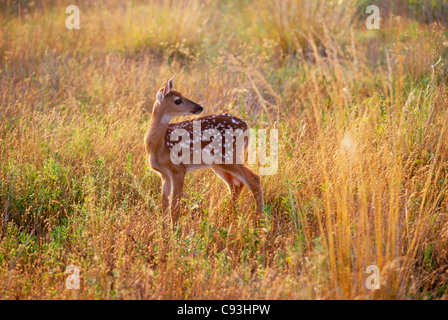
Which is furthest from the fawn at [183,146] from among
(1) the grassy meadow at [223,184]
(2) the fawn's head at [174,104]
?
(1) the grassy meadow at [223,184]

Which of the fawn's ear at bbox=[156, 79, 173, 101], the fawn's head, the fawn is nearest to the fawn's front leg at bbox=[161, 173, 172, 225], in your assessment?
the fawn

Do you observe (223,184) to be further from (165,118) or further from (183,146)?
(165,118)

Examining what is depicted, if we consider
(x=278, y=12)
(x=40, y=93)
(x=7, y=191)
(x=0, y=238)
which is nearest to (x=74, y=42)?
(x=40, y=93)

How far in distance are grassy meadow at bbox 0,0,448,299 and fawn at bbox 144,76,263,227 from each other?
0.20m

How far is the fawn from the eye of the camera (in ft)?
14.9

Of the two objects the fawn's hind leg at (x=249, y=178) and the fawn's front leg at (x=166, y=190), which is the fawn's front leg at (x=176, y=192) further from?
the fawn's hind leg at (x=249, y=178)

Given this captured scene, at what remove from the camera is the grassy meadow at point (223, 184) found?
11.0 ft

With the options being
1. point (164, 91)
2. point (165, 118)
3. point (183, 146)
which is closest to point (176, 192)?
point (183, 146)

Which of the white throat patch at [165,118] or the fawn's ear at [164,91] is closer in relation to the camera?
the fawn's ear at [164,91]

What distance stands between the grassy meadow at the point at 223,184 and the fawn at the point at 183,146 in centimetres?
20

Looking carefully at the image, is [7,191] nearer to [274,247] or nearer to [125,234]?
[125,234]

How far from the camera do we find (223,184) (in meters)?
5.14

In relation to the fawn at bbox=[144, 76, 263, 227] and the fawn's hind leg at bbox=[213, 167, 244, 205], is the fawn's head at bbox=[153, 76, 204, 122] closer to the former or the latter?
the fawn at bbox=[144, 76, 263, 227]

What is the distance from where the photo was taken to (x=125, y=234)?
12.7 feet
